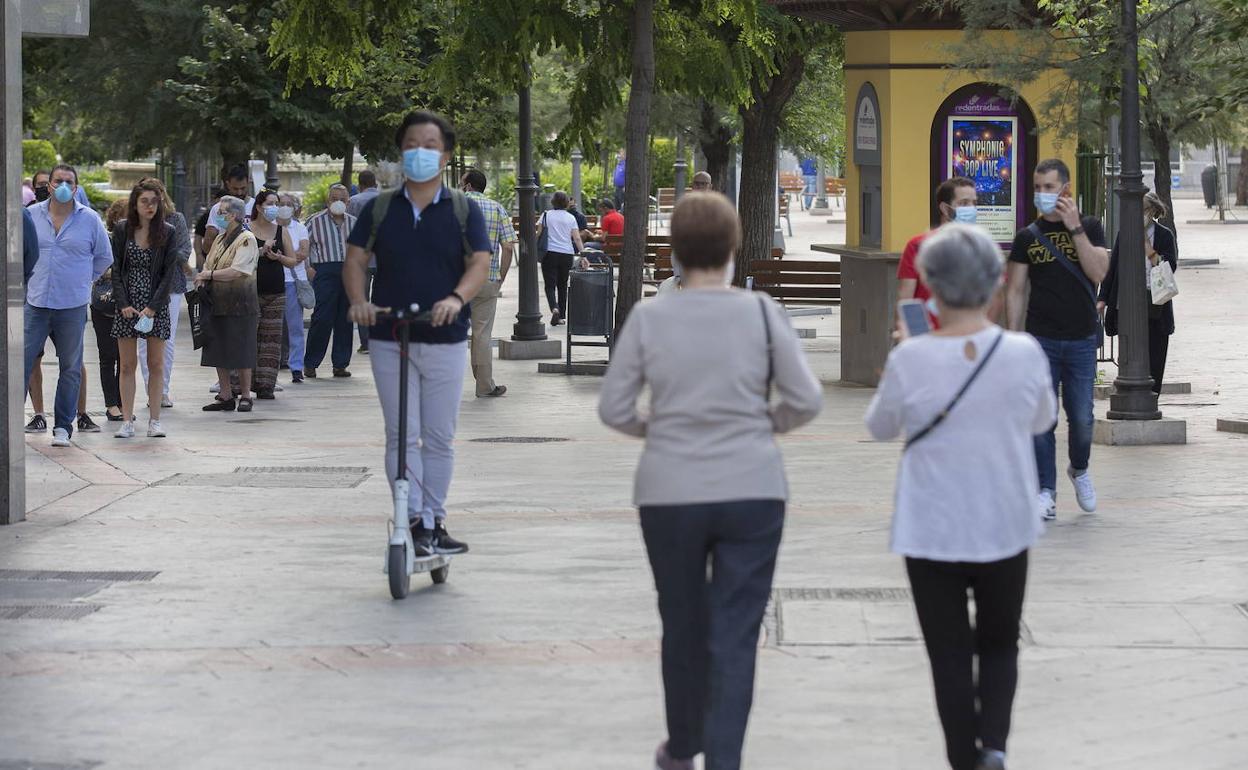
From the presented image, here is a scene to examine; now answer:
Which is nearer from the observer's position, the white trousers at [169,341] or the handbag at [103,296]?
the handbag at [103,296]

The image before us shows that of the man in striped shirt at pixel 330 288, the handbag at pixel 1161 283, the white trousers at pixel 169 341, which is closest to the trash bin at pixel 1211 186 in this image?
the man in striped shirt at pixel 330 288

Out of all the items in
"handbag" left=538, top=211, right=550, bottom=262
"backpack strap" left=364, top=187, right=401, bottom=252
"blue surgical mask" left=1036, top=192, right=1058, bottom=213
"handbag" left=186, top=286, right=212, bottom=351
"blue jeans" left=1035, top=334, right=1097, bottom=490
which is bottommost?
"blue jeans" left=1035, top=334, right=1097, bottom=490

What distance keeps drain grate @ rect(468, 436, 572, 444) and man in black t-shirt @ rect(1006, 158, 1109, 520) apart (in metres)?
4.75

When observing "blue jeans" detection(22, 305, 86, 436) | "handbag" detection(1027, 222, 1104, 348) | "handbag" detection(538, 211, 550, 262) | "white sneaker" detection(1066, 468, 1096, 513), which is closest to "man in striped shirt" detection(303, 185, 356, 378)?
"blue jeans" detection(22, 305, 86, 436)

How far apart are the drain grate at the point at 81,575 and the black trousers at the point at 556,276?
18049 mm

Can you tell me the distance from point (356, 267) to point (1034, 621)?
2.91 m

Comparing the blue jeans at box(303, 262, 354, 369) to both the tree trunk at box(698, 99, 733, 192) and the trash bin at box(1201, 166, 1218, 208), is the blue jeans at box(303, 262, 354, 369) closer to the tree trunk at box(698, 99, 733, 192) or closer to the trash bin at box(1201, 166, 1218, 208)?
the tree trunk at box(698, 99, 733, 192)

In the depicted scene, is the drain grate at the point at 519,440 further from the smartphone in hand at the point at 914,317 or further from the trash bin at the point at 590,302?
the smartphone in hand at the point at 914,317

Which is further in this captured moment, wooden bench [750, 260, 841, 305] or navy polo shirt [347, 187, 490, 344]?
wooden bench [750, 260, 841, 305]

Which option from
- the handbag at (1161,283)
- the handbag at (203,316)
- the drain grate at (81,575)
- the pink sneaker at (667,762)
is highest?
the handbag at (1161,283)

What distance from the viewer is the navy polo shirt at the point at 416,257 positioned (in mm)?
8242

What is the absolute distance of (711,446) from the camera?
5.25 meters

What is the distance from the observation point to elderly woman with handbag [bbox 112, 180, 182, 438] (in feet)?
46.4

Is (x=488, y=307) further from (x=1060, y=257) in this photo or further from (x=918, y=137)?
(x=1060, y=257)
